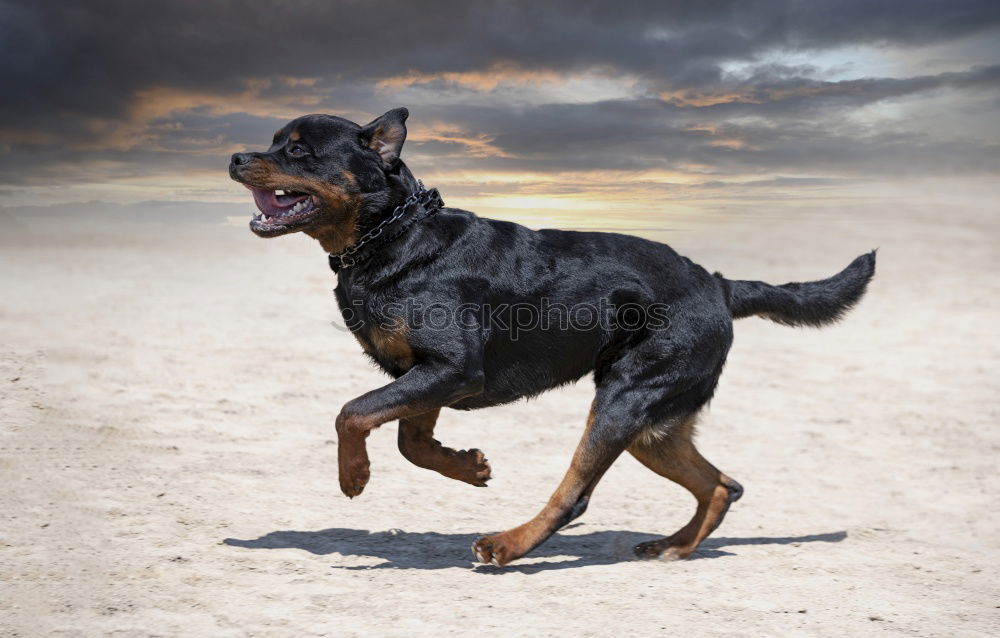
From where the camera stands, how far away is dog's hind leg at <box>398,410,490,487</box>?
5.46 metres

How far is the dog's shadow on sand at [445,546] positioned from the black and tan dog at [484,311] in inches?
13.4

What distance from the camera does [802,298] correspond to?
19.4ft

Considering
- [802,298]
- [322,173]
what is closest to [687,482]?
[802,298]

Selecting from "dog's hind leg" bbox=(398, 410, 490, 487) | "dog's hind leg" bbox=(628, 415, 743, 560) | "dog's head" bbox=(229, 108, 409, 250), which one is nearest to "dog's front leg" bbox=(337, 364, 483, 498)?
"dog's hind leg" bbox=(398, 410, 490, 487)

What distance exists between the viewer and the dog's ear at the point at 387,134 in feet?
17.0

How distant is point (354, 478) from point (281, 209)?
1.47 m

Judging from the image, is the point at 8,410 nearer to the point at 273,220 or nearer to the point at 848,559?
the point at 273,220

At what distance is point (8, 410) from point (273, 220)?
4.15 meters

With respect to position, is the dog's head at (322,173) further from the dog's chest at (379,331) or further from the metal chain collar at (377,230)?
the dog's chest at (379,331)

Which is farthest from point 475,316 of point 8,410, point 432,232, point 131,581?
point 8,410

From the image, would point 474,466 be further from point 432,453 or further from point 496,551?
Result: point 496,551

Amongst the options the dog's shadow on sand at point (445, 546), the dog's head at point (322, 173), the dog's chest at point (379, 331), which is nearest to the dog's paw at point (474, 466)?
the dog's shadow on sand at point (445, 546)

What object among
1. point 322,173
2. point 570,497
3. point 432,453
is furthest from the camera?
point 432,453

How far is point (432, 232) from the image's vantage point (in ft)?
17.4
